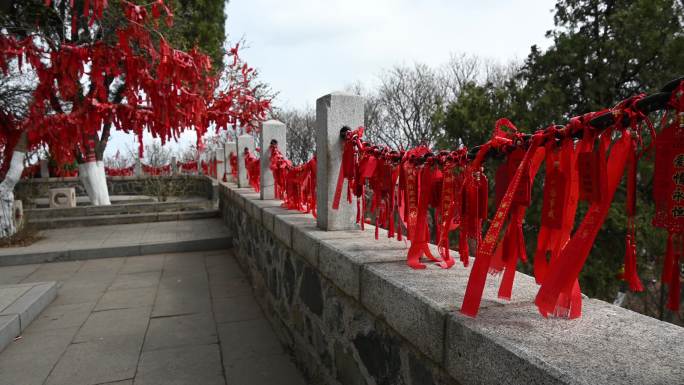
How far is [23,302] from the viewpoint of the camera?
443cm

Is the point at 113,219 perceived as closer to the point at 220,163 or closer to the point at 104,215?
the point at 104,215

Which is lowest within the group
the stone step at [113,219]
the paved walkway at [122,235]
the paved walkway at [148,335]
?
the paved walkway at [148,335]

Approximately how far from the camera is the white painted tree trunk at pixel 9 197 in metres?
7.86

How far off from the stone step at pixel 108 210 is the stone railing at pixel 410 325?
8.68 metres

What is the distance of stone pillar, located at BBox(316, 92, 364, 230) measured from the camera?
11.0 feet

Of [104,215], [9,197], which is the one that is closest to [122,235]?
[9,197]

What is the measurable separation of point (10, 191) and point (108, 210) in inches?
118

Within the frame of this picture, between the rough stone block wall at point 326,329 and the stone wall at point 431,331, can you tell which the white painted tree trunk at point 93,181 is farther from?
the stone wall at point 431,331

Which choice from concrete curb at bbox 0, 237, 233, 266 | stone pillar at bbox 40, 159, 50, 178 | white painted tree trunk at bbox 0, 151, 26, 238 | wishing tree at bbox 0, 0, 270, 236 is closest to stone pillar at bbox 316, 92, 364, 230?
wishing tree at bbox 0, 0, 270, 236

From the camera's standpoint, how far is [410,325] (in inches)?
66.5

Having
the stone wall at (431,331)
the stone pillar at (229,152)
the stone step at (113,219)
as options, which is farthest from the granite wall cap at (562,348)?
the stone pillar at (229,152)

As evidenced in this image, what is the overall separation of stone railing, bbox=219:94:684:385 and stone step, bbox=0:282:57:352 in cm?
237

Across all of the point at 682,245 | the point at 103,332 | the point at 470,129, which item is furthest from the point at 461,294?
the point at 470,129

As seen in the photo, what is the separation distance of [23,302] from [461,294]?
182 inches
